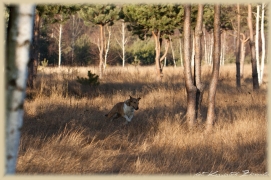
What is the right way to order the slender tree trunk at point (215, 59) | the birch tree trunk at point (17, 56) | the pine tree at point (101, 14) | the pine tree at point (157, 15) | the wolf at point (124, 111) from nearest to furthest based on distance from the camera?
the birch tree trunk at point (17, 56) < the slender tree trunk at point (215, 59) < the wolf at point (124, 111) < the pine tree at point (157, 15) < the pine tree at point (101, 14)

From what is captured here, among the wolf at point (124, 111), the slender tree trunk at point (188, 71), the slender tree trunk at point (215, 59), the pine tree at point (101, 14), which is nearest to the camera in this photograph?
the slender tree trunk at point (215, 59)

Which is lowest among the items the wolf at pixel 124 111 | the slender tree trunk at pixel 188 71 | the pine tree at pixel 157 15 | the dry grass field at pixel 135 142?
the dry grass field at pixel 135 142

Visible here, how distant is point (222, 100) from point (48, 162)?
9655mm

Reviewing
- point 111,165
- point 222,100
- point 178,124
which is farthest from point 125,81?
point 111,165

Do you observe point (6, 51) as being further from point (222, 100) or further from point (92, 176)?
point (222, 100)

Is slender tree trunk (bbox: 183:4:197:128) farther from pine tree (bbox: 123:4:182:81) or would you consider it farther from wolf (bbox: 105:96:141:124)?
pine tree (bbox: 123:4:182:81)

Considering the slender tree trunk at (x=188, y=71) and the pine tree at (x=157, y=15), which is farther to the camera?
the pine tree at (x=157, y=15)

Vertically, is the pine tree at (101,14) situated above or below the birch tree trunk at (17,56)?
above

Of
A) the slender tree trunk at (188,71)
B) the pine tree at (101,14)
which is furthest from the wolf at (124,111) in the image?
the pine tree at (101,14)

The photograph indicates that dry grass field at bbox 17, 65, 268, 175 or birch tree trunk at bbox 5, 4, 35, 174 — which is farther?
dry grass field at bbox 17, 65, 268, 175

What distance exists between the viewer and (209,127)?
9.41m

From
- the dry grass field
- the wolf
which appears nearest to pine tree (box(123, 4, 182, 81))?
the dry grass field

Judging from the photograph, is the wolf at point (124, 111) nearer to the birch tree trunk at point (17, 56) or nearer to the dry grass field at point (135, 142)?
the dry grass field at point (135, 142)

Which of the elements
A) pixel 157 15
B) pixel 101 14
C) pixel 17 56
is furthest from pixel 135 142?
pixel 101 14
